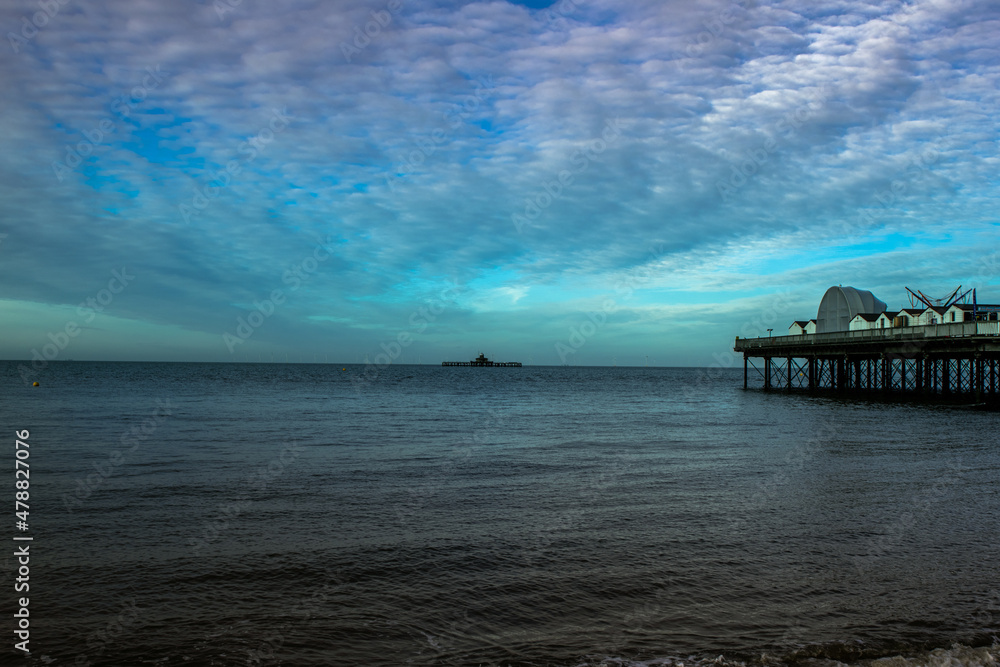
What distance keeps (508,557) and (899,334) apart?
151 ft

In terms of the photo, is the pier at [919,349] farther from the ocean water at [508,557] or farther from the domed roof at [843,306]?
the ocean water at [508,557]

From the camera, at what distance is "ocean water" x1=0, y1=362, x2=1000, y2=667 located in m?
6.98

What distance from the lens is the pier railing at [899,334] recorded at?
39469 millimetres

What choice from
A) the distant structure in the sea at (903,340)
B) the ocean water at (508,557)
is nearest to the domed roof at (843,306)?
the distant structure in the sea at (903,340)

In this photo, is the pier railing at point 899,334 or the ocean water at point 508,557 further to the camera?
the pier railing at point 899,334

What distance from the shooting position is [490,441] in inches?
957

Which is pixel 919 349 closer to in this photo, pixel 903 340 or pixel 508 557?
pixel 903 340

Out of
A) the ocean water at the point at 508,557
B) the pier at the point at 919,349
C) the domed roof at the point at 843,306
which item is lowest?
the ocean water at the point at 508,557

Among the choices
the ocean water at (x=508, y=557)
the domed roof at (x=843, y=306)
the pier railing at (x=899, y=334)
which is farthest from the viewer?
the domed roof at (x=843, y=306)

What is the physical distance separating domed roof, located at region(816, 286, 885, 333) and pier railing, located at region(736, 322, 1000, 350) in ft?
29.2

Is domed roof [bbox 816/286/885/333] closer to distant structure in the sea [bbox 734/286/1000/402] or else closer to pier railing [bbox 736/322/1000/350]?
distant structure in the sea [bbox 734/286/1000/402]

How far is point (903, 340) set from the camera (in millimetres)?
44969

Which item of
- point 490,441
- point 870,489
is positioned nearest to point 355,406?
point 490,441

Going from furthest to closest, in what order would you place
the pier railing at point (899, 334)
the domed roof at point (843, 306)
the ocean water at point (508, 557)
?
1. the domed roof at point (843, 306)
2. the pier railing at point (899, 334)
3. the ocean water at point (508, 557)
